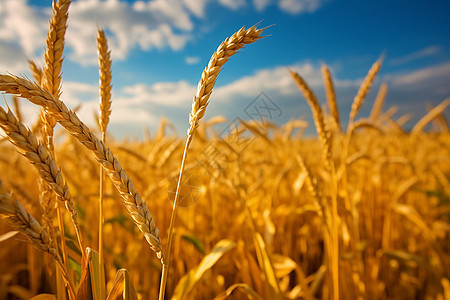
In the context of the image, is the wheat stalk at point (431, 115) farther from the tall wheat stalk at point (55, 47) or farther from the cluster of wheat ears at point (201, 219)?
the tall wheat stalk at point (55, 47)

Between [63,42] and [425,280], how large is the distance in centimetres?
257

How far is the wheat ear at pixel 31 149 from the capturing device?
1.32 ft

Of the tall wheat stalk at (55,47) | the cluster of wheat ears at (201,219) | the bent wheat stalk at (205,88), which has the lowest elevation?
the cluster of wheat ears at (201,219)

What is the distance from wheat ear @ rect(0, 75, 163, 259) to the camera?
0.42m

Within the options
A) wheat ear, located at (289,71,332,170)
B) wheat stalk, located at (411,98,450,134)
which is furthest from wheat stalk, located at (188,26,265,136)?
wheat stalk, located at (411,98,450,134)

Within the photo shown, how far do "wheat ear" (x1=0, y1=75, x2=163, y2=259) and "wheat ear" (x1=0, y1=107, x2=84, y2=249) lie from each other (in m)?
0.04

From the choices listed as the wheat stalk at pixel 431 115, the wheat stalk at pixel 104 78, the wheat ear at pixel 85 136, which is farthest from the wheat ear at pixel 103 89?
the wheat stalk at pixel 431 115

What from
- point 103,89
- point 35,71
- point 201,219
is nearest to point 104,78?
point 103,89

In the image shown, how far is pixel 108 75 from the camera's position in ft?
2.24

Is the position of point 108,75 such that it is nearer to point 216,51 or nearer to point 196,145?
point 216,51

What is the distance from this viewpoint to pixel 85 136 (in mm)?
431

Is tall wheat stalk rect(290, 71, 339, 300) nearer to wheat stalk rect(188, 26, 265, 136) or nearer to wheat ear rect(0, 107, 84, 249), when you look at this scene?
wheat stalk rect(188, 26, 265, 136)

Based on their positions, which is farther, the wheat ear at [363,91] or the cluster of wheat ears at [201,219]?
the wheat ear at [363,91]

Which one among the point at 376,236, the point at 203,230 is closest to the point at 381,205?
the point at 376,236
